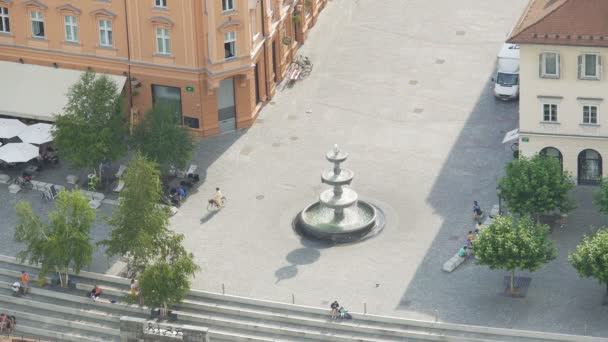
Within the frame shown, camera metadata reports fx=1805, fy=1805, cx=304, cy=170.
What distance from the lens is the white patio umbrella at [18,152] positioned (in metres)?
139

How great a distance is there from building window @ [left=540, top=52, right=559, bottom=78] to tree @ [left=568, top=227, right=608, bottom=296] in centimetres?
1570

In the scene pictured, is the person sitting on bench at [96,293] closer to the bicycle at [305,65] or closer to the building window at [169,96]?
the building window at [169,96]

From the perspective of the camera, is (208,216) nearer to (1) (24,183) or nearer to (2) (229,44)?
(2) (229,44)

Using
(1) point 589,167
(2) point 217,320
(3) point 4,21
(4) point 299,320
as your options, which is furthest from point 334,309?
(3) point 4,21

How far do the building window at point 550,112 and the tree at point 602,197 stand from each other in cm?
730

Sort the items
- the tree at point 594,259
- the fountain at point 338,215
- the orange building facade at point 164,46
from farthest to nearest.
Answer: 1. the orange building facade at point 164,46
2. the fountain at point 338,215
3. the tree at point 594,259

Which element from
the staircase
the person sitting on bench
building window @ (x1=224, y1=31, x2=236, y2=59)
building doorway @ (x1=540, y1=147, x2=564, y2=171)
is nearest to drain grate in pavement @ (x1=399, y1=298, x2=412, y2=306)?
the staircase

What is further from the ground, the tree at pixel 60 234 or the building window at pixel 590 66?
the building window at pixel 590 66

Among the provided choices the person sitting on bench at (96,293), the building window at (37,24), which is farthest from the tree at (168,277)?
the building window at (37,24)

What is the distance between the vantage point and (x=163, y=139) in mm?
135000

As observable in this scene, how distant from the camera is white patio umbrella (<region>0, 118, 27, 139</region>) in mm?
142750

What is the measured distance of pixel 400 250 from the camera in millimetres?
128125

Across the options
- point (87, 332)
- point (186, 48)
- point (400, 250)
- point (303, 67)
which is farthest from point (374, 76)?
point (87, 332)

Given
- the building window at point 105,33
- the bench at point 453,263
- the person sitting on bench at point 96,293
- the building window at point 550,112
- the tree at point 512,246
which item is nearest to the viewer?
the tree at point 512,246
